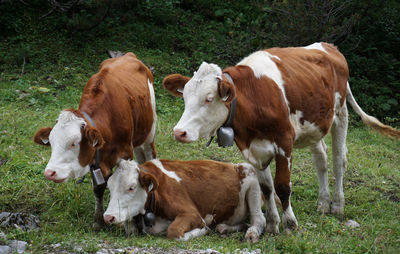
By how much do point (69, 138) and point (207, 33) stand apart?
1018 cm

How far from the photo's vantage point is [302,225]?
6.00m

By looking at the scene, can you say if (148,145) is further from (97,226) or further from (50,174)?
(50,174)

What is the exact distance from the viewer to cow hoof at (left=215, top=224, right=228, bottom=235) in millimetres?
6030

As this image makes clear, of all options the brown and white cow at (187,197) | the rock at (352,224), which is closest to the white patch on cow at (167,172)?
the brown and white cow at (187,197)

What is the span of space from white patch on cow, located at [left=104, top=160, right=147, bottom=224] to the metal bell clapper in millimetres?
1050

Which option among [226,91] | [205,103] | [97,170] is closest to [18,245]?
[97,170]

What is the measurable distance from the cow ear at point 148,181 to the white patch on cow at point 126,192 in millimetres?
54

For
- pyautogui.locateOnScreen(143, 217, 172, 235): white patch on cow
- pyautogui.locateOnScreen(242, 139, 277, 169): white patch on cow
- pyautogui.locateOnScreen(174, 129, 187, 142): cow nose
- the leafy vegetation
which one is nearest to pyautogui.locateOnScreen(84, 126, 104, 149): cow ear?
pyautogui.locateOnScreen(174, 129, 187, 142): cow nose

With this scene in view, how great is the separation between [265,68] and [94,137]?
2029 millimetres

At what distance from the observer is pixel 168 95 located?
11773 mm

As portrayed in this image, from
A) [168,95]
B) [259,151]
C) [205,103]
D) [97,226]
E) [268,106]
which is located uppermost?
[205,103]

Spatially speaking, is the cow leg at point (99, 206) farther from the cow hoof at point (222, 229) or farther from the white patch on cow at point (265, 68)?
the white patch on cow at point (265, 68)

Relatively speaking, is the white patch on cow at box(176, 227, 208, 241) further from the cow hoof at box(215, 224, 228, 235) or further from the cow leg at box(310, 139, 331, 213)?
the cow leg at box(310, 139, 331, 213)

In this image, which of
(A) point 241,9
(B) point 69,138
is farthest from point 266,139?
(A) point 241,9
